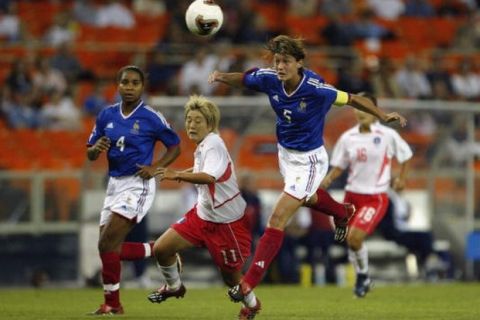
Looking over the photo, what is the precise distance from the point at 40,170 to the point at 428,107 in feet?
19.6

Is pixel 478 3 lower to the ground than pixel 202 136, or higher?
higher

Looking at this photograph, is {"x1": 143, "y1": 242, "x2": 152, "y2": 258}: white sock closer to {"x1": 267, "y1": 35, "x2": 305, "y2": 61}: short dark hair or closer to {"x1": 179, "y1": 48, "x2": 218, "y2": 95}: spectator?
{"x1": 267, "y1": 35, "x2": 305, "y2": 61}: short dark hair

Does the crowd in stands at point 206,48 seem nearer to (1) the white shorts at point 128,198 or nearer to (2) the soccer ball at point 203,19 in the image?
(1) the white shorts at point 128,198

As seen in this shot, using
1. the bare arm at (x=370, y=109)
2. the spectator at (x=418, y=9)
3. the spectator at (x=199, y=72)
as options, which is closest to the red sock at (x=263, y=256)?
the bare arm at (x=370, y=109)

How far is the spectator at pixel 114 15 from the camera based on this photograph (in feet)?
84.4

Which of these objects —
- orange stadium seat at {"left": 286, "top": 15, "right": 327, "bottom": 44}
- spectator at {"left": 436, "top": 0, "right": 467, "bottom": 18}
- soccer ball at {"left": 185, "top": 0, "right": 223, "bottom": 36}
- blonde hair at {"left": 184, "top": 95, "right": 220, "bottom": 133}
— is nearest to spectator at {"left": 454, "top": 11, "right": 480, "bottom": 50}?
spectator at {"left": 436, "top": 0, "right": 467, "bottom": 18}

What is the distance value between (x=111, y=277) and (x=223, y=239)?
1.15 metres

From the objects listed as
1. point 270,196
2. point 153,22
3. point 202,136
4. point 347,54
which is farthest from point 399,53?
point 202,136

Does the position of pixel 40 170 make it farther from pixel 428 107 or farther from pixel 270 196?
pixel 428 107

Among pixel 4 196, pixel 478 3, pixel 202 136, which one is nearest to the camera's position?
pixel 202 136

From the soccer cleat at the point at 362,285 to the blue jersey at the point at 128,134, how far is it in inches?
164

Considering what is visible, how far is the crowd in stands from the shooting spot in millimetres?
22641

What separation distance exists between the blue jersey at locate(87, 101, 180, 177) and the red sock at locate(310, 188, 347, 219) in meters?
1.64

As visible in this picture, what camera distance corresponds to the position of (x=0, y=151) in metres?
21.1
